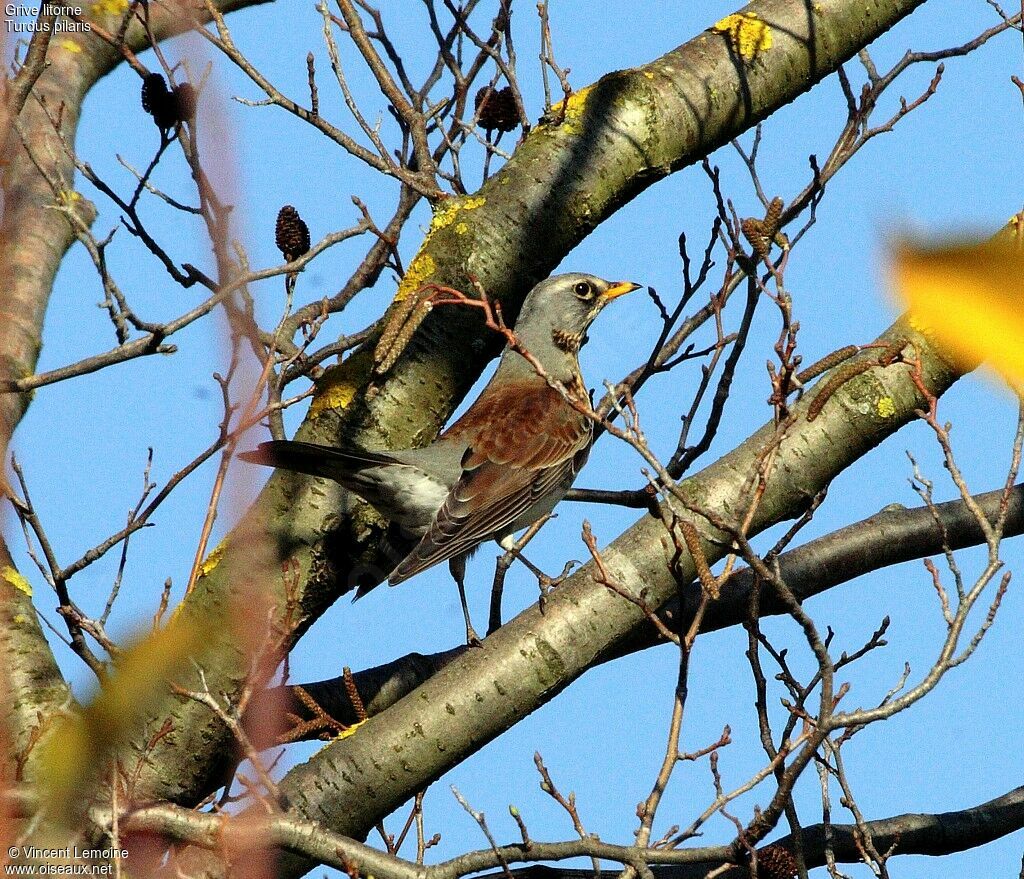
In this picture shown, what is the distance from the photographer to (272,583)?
4.21m

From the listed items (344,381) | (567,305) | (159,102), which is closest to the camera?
(159,102)

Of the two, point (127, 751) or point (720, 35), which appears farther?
point (720, 35)

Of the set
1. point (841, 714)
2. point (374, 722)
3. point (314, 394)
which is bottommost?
point (841, 714)

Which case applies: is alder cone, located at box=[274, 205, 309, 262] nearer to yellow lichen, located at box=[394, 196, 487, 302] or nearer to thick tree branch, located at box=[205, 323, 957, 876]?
yellow lichen, located at box=[394, 196, 487, 302]

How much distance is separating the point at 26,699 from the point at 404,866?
1775 mm

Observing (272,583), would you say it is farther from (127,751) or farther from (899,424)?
(899,424)

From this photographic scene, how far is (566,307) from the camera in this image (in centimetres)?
690

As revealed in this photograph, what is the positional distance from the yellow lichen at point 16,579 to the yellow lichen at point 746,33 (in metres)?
3.48

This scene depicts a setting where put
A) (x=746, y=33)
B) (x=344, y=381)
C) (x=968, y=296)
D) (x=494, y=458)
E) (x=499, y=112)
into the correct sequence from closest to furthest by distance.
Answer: (x=968, y=296)
(x=344, y=381)
(x=746, y=33)
(x=499, y=112)
(x=494, y=458)

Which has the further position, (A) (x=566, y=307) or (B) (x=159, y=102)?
(A) (x=566, y=307)

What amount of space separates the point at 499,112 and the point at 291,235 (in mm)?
1494

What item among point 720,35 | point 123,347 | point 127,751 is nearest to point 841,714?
point 123,347

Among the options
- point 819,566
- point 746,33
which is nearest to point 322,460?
point 819,566

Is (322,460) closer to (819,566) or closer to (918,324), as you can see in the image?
(819,566)
